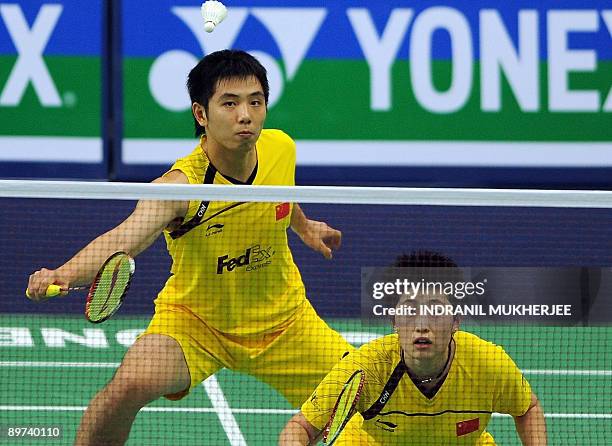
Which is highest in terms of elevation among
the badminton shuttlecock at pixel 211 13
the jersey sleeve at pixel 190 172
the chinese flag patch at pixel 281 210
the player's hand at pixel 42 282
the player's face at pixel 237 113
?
the badminton shuttlecock at pixel 211 13

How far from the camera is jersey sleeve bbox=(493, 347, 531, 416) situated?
212 inches

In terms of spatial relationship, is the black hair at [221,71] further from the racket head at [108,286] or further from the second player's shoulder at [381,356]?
the second player's shoulder at [381,356]

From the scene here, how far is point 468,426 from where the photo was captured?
546 cm

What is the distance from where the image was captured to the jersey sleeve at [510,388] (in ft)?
17.6

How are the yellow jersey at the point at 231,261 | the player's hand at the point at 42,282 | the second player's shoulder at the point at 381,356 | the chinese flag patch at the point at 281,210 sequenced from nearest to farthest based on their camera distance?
the player's hand at the point at 42,282, the second player's shoulder at the point at 381,356, the yellow jersey at the point at 231,261, the chinese flag patch at the point at 281,210

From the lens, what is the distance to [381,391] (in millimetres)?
5422

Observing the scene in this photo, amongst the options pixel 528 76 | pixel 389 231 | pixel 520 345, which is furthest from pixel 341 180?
pixel 520 345

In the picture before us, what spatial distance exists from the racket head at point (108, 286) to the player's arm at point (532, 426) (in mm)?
1642

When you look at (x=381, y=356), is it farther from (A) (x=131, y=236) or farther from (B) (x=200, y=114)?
(B) (x=200, y=114)

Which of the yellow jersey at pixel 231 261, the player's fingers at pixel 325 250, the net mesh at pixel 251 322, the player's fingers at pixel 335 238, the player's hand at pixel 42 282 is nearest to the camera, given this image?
the player's hand at pixel 42 282

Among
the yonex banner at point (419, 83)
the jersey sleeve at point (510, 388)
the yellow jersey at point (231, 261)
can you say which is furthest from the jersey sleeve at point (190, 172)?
the yonex banner at point (419, 83)

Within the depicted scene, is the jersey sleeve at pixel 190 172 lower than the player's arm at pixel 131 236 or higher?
higher

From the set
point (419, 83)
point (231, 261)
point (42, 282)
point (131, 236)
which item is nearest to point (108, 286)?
point (131, 236)

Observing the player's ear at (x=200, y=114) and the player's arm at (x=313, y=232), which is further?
the player's arm at (x=313, y=232)
